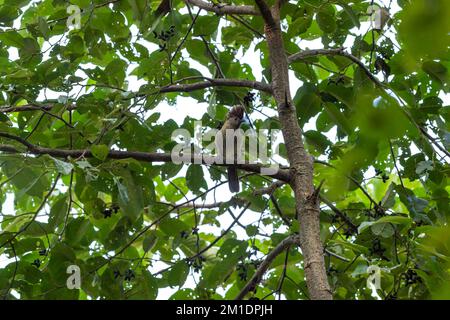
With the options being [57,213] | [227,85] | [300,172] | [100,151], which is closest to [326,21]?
[227,85]

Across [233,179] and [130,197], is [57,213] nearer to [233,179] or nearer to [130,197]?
[130,197]

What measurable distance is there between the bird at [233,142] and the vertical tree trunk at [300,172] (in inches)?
Answer: 12.1

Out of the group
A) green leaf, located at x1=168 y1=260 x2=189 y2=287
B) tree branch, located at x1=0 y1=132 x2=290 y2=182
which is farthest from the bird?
green leaf, located at x1=168 y1=260 x2=189 y2=287

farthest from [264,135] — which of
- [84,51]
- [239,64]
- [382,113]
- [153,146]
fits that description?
[382,113]

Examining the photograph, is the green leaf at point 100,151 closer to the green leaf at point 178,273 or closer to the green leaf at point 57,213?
the green leaf at point 57,213

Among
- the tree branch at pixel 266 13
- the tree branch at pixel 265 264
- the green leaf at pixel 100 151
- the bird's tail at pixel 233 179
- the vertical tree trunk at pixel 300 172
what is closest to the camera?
the vertical tree trunk at pixel 300 172

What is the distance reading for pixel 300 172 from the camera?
7.50 ft

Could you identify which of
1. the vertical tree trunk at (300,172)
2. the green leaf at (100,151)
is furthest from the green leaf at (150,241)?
the vertical tree trunk at (300,172)

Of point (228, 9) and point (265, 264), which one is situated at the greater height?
point (228, 9)

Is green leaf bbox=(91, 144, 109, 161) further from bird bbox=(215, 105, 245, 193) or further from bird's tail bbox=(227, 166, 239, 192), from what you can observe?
bird's tail bbox=(227, 166, 239, 192)

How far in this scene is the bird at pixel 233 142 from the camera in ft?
9.63

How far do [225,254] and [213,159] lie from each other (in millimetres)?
687

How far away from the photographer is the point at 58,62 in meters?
2.96

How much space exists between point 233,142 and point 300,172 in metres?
0.81
